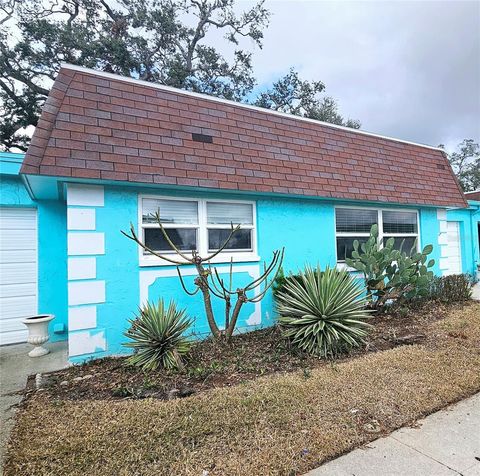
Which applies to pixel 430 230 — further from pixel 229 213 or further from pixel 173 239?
pixel 173 239

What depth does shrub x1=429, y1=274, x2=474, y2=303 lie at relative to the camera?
25.9 ft

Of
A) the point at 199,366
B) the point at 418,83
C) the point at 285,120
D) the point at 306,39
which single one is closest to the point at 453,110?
the point at 418,83

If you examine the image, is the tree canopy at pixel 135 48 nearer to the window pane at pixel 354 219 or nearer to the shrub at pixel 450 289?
the window pane at pixel 354 219

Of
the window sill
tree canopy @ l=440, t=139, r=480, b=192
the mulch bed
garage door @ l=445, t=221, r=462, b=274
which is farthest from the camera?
tree canopy @ l=440, t=139, r=480, b=192

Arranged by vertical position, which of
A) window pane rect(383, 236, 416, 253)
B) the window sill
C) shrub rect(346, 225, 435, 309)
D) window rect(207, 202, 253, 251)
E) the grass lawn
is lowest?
the grass lawn

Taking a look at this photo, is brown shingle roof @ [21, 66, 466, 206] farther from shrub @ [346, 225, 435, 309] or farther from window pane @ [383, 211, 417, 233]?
shrub @ [346, 225, 435, 309]

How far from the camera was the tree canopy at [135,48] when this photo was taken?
559 inches

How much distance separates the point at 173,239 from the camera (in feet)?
18.9

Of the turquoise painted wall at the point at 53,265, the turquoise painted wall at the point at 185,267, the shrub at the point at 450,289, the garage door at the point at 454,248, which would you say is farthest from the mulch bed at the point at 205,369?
the garage door at the point at 454,248

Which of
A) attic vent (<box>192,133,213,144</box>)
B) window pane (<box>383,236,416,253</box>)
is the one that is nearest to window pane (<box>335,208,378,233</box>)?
window pane (<box>383,236,416,253</box>)

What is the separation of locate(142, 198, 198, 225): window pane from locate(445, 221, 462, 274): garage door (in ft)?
36.0

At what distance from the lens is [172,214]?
5.77 meters

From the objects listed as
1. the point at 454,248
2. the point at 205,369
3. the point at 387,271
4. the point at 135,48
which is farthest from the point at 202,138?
the point at 135,48

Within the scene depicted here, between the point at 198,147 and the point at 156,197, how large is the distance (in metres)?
1.28
